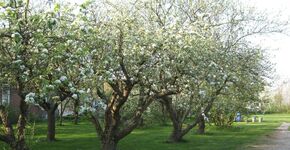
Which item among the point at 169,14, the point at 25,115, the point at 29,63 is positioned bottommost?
the point at 25,115

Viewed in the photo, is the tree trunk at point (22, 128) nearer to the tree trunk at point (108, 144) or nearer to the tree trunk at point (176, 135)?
the tree trunk at point (108, 144)

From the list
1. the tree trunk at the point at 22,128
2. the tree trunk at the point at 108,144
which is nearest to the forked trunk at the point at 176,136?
the tree trunk at the point at 108,144

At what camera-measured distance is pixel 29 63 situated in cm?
904

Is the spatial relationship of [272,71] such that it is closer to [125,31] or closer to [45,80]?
[125,31]

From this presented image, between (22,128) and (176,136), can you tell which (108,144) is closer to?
(22,128)

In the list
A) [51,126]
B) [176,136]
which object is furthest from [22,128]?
[176,136]

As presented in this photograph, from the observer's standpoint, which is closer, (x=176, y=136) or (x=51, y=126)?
(x=51, y=126)

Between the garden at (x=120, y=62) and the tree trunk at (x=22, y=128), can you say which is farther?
the tree trunk at (x=22, y=128)

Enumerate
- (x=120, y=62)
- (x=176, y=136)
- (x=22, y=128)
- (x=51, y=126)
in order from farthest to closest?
(x=176, y=136), (x=51, y=126), (x=120, y=62), (x=22, y=128)

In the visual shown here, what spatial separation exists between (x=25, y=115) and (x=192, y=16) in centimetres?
1107

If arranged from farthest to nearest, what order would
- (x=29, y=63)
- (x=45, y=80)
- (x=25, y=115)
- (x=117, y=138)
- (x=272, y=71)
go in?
(x=272, y=71), (x=117, y=138), (x=25, y=115), (x=29, y=63), (x=45, y=80)

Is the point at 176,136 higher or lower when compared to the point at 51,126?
lower

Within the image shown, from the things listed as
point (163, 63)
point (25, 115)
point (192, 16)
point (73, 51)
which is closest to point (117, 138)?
point (163, 63)

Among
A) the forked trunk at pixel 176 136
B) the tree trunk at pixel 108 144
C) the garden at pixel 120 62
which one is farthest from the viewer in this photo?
the forked trunk at pixel 176 136
